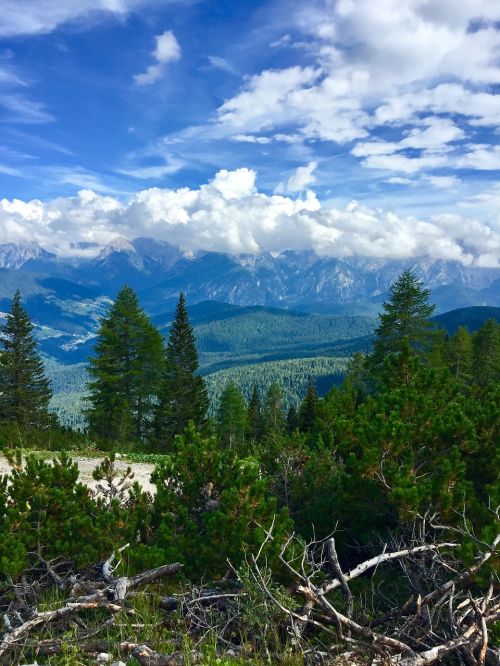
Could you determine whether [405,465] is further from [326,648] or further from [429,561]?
[326,648]

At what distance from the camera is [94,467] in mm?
16906

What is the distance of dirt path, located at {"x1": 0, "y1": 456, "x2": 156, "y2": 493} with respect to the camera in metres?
15.6

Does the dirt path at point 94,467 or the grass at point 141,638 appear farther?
the dirt path at point 94,467

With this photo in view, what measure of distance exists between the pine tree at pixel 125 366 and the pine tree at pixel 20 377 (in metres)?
6.63

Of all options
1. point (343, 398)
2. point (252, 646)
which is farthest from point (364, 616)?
point (343, 398)

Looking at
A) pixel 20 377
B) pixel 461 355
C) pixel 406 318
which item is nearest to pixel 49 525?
pixel 406 318

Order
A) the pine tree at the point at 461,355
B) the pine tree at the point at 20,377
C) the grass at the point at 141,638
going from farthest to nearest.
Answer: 1. the pine tree at the point at 461,355
2. the pine tree at the point at 20,377
3. the grass at the point at 141,638

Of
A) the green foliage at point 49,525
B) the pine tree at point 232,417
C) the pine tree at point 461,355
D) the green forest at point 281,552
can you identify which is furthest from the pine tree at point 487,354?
the green foliage at point 49,525

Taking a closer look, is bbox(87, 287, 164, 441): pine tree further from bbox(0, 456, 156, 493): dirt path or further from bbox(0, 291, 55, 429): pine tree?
bbox(0, 456, 156, 493): dirt path

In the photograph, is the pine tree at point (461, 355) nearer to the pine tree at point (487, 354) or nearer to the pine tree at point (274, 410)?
the pine tree at point (487, 354)

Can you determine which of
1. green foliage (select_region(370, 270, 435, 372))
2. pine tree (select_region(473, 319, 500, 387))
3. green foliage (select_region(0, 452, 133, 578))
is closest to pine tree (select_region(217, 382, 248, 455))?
pine tree (select_region(473, 319, 500, 387))

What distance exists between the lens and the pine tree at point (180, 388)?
3762 centimetres

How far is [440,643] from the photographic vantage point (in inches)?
145

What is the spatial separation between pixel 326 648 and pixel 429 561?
2351mm
